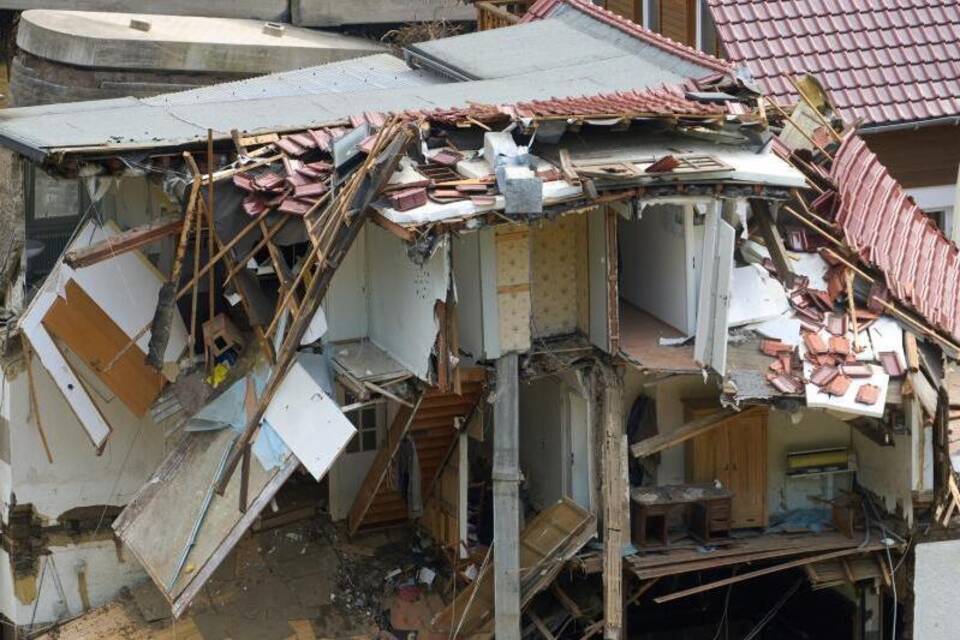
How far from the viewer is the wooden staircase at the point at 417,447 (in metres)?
20.0

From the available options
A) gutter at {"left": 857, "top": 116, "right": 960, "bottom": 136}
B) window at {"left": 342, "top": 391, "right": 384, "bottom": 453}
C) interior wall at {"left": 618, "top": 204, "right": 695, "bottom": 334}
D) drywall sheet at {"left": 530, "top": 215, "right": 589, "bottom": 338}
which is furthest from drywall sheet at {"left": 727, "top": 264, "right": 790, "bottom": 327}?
gutter at {"left": 857, "top": 116, "right": 960, "bottom": 136}

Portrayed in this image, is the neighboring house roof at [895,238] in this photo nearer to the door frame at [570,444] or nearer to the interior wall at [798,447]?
the interior wall at [798,447]

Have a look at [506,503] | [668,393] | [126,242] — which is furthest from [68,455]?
[668,393]

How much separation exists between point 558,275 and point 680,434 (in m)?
2.11

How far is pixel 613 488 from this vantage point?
1945 cm

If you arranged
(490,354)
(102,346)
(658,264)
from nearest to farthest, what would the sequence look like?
(490,354), (102,346), (658,264)

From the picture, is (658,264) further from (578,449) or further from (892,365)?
(892,365)

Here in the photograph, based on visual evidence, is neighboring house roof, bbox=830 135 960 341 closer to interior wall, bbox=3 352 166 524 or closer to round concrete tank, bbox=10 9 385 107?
interior wall, bbox=3 352 166 524

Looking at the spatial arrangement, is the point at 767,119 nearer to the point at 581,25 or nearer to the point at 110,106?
the point at 581,25

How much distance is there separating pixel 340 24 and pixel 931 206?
1257cm

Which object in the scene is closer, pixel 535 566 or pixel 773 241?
pixel 773 241

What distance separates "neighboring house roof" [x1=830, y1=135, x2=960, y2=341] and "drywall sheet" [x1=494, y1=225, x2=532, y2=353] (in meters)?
3.61

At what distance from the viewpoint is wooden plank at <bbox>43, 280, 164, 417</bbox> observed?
63.1 feet

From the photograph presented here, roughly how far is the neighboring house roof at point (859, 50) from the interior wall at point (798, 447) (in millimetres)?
4293
